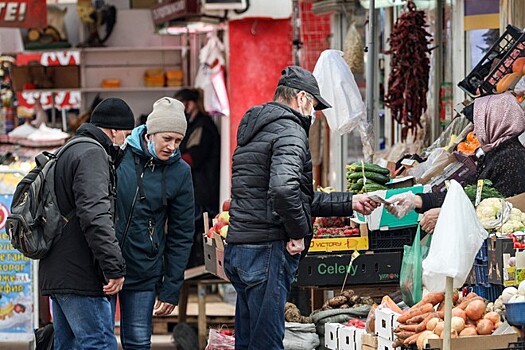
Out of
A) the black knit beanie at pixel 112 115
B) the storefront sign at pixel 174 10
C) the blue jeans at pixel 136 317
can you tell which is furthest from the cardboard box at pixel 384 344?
the storefront sign at pixel 174 10

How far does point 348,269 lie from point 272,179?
1590mm

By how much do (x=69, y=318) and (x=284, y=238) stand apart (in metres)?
1.33

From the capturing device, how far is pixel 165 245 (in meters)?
7.91

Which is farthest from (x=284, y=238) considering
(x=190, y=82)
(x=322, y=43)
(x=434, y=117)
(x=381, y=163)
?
(x=190, y=82)

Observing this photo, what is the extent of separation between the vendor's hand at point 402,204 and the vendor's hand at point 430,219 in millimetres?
131

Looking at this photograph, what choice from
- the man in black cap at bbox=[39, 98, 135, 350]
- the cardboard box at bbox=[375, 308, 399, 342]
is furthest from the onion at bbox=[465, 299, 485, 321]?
the man in black cap at bbox=[39, 98, 135, 350]

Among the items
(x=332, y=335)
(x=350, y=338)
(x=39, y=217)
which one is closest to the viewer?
(x=39, y=217)

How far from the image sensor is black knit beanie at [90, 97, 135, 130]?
24.5 ft

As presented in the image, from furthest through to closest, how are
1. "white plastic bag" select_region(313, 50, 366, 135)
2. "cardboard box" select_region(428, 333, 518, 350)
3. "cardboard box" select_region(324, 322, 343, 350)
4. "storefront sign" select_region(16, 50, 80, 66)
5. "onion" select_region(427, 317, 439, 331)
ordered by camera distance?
"storefront sign" select_region(16, 50, 80, 66), "white plastic bag" select_region(313, 50, 366, 135), "cardboard box" select_region(324, 322, 343, 350), "onion" select_region(427, 317, 439, 331), "cardboard box" select_region(428, 333, 518, 350)

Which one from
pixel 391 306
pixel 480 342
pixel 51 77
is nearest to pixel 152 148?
pixel 391 306

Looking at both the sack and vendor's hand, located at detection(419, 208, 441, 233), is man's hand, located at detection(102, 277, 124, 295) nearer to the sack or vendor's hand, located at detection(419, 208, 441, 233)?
the sack

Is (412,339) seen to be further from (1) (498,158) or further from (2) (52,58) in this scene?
(2) (52,58)

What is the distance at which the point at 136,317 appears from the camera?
25.3 feet

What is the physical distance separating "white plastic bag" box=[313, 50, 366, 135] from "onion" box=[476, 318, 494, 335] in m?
3.08
